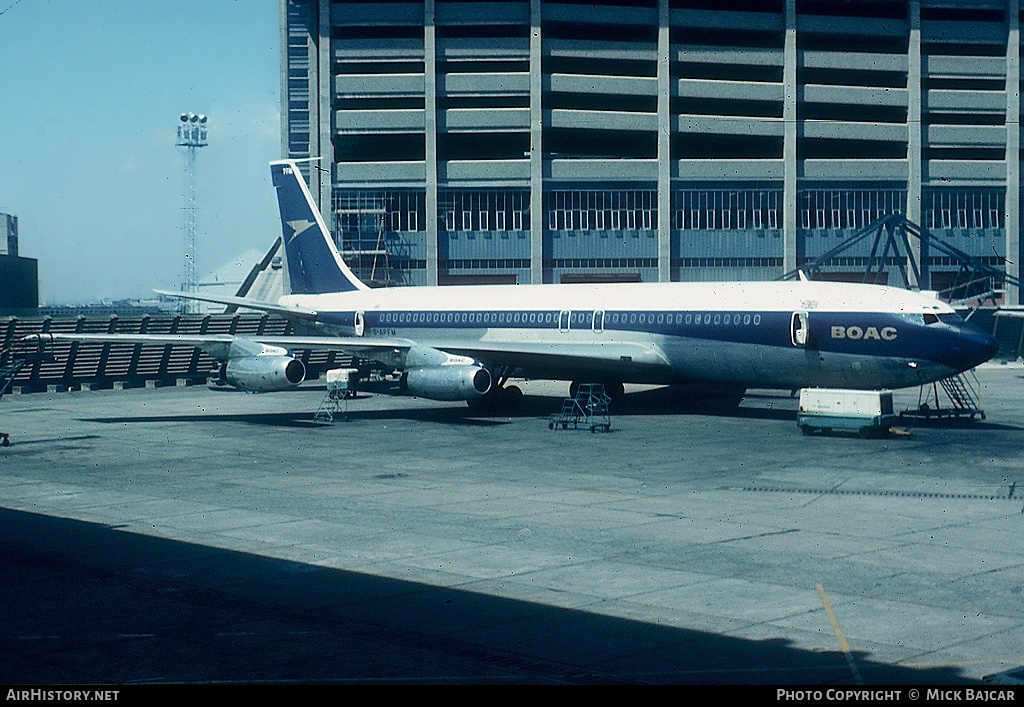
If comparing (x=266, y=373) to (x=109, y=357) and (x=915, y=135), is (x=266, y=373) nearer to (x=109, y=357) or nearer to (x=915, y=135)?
(x=109, y=357)

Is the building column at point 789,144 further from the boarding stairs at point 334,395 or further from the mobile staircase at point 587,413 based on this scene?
the boarding stairs at point 334,395

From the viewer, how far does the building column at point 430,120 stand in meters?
104

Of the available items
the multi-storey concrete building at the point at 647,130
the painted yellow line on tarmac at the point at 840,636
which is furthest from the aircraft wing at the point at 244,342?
the multi-storey concrete building at the point at 647,130

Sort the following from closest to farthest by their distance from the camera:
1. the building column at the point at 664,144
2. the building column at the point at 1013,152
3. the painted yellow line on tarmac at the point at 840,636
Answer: the painted yellow line on tarmac at the point at 840,636 < the building column at the point at 664,144 < the building column at the point at 1013,152

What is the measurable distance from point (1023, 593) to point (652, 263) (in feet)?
297

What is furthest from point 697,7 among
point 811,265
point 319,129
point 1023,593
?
point 1023,593

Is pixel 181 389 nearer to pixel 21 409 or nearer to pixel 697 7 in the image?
pixel 21 409

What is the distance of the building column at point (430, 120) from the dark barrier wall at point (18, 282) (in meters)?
38.4

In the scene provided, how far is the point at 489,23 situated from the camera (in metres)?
104

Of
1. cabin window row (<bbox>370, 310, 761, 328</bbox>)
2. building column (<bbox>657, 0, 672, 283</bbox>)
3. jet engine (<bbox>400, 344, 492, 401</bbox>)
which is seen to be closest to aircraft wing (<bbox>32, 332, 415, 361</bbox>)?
jet engine (<bbox>400, 344, 492, 401</bbox>)

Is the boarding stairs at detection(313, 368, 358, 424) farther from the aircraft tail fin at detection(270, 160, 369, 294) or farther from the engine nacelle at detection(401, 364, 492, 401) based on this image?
the aircraft tail fin at detection(270, 160, 369, 294)

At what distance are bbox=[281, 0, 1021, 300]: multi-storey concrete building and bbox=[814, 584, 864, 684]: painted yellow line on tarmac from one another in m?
89.2

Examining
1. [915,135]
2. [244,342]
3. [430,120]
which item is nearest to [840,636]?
[244,342]

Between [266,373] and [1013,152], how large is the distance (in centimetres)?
8876
